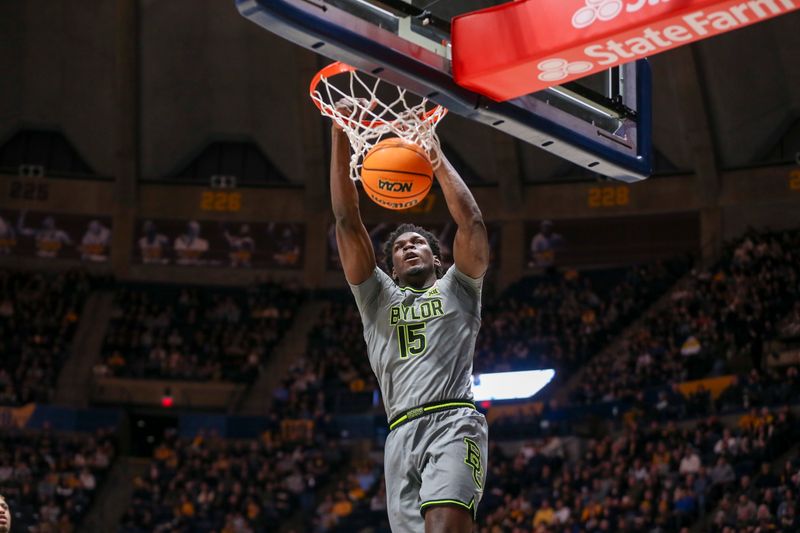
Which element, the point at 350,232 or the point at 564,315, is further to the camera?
the point at 564,315

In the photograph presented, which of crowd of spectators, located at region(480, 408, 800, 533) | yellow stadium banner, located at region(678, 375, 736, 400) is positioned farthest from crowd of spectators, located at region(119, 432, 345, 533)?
yellow stadium banner, located at region(678, 375, 736, 400)

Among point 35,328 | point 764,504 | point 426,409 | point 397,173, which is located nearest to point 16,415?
point 35,328

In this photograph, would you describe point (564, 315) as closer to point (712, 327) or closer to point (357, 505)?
point (712, 327)

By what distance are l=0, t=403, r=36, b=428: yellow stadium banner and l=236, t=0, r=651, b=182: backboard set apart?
22.1 meters

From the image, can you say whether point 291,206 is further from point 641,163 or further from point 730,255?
point 641,163

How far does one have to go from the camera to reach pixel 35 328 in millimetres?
28344

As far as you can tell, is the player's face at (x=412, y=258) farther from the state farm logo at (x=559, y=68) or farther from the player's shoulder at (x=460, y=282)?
the state farm logo at (x=559, y=68)

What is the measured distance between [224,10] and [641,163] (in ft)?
76.6

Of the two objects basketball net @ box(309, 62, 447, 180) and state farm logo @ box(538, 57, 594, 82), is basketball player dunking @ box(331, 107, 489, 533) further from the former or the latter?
state farm logo @ box(538, 57, 594, 82)

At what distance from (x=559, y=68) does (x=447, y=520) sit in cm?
260

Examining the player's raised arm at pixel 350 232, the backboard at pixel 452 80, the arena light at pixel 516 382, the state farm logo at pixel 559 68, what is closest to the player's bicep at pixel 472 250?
the player's raised arm at pixel 350 232

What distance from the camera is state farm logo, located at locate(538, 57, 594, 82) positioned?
5.91 m

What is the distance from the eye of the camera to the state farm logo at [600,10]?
5525 mm

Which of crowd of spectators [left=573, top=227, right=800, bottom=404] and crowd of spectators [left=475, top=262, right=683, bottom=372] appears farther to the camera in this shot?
crowd of spectators [left=475, top=262, right=683, bottom=372]
